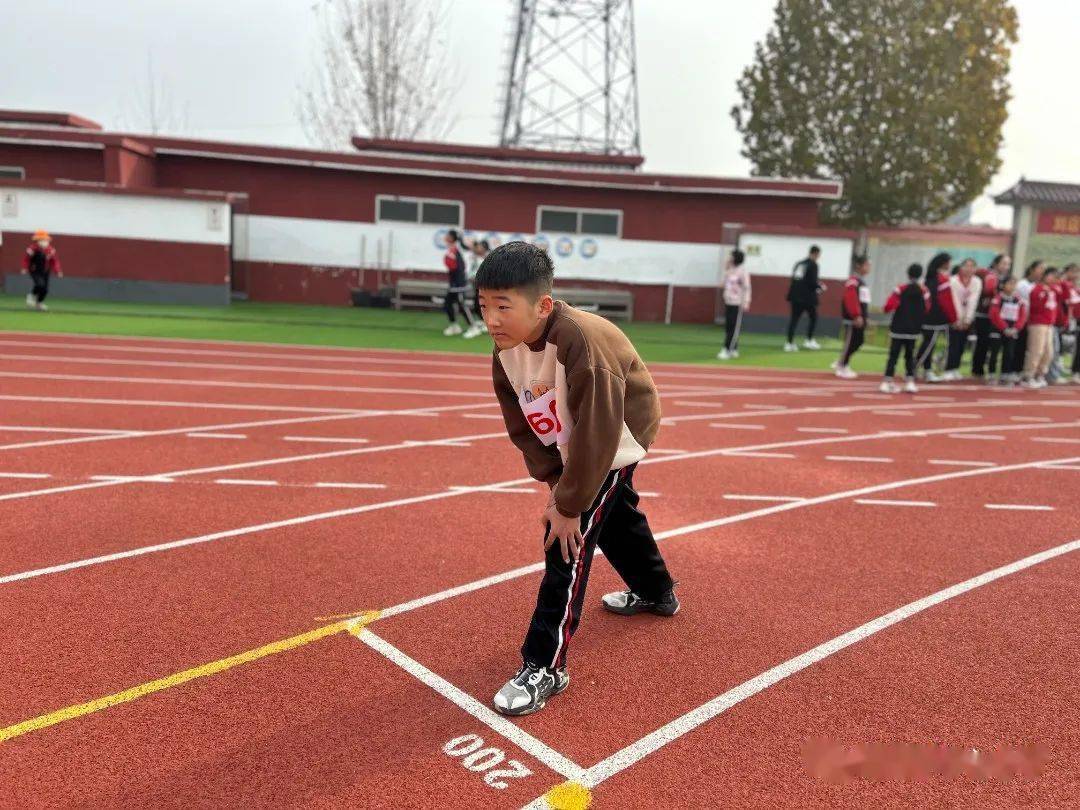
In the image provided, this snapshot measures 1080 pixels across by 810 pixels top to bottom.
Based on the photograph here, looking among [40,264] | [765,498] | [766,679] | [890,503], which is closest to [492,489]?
Answer: [765,498]

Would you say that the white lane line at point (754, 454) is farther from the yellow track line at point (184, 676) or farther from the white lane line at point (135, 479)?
the white lane line at point (135, 479)

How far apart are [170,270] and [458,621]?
19.1m

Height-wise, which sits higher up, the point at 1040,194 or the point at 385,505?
the point at 1040,194

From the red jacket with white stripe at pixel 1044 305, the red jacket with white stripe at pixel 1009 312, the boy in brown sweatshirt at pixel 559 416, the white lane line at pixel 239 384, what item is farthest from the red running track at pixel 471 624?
the red jacket with white stripe at pixel 1044 305

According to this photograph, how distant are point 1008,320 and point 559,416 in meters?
13.2

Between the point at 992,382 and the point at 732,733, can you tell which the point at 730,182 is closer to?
the point at 992,382

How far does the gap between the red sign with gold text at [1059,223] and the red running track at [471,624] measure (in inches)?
997

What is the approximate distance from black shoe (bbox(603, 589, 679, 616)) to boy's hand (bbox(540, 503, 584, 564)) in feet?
3.63

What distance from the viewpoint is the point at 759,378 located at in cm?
1366

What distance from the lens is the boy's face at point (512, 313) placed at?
2918mm

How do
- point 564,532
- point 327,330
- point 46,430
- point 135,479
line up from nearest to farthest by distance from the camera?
point 564,532 < point 135,479 < point 46,430 < point 327,330

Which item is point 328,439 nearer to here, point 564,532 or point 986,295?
point 564,532

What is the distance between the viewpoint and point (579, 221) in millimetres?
23156

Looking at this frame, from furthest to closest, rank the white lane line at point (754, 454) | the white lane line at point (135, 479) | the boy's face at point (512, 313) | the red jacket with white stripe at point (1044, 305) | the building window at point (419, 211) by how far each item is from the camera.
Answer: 1. the building window at point (419, 211)
2. the red jacket with white stripe at point (1044, 305)
3. the white lane line at point (754, 454)
4. the white lane line at point (135, 479)
5. the boy's face at point (512, 313)
